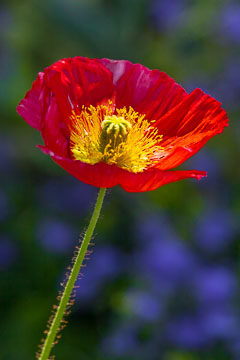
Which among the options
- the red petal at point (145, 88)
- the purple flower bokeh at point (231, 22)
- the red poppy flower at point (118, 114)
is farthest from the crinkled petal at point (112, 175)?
the purple flower bokeh at point (231, 22)

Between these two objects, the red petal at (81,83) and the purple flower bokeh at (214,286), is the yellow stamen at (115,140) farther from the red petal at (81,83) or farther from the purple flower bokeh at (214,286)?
the purple flower bokeh at (214,286)

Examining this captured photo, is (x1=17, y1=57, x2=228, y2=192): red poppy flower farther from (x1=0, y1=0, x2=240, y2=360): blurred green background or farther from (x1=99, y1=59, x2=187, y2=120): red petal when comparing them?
(x1=0, y1=0, x2=240, y2=360): blurred green background

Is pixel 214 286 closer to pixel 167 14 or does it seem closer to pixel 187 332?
pixel 187 332

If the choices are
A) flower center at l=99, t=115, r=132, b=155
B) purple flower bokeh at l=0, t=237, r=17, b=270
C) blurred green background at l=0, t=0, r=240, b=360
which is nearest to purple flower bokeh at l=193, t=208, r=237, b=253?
A: blurred green background at l=0, t=0, r=240, b=360

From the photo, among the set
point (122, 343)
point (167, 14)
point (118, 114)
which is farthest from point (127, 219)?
point (118, 114)

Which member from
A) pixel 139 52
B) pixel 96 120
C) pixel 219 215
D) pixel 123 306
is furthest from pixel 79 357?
pixel 139 52
